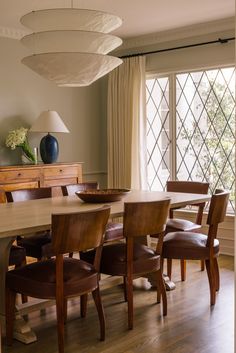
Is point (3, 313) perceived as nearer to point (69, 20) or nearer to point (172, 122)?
point (69, 20)

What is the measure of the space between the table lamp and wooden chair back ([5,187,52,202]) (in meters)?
1.20

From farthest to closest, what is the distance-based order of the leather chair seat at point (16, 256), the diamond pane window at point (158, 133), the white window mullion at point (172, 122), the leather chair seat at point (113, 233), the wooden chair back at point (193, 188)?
the diamond pane window at point (158, 133)
the white window mullion at point (172, 122)
the wooden chair back at point (193, 188)
the leather chair seat at point (113, 233)
the leather chair seat at point (16, 256)

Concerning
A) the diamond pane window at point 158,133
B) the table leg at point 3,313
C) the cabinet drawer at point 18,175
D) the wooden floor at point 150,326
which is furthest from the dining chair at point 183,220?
the table leg at point 3,313

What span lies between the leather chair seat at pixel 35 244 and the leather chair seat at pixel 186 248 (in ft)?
2.98

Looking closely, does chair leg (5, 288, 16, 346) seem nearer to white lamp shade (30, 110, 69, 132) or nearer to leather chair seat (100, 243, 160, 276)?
leather chair seat (100, 243, 160, 276)

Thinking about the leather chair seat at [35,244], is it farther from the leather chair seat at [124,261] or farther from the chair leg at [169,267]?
the chair leg at [169,267]

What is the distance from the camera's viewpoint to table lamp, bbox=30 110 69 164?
17.2ft

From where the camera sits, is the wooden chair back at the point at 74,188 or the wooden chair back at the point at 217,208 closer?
the wooden chair back at the point at 217,208

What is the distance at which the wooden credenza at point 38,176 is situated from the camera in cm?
477

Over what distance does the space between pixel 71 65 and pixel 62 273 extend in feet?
4.44

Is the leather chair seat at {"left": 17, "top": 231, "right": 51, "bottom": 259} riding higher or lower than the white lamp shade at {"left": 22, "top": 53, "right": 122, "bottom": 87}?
lower

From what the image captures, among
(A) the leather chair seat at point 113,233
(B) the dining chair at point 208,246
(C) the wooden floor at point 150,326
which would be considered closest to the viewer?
(C) the wooden floor at point 150,326

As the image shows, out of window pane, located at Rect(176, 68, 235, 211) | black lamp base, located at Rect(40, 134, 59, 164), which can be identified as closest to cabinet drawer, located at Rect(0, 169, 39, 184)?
black lamp base, located at Rect(40, 134, 59, 164)

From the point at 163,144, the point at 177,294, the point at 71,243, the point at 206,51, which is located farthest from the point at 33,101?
the point at 71,243
